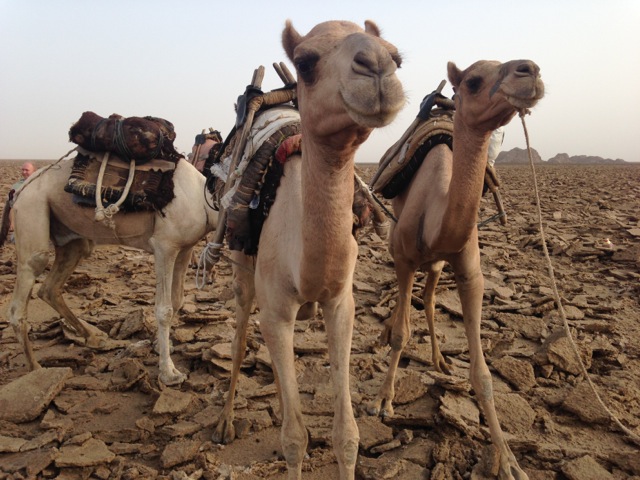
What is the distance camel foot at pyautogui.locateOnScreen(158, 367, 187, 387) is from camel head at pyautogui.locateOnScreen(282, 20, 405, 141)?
3.40 metres

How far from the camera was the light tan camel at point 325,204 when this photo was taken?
1.78 m

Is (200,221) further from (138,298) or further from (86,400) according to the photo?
(138,298)

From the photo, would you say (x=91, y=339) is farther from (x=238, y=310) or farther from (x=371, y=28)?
(x=371, y=28)

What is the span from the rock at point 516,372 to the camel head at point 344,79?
3433mm

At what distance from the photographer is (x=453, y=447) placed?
356 cm

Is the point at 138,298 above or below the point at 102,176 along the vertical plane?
below

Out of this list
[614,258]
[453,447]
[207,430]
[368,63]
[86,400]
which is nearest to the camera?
[368,63]

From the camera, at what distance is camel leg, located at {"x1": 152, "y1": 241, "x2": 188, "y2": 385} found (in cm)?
470

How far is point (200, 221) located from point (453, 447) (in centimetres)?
311

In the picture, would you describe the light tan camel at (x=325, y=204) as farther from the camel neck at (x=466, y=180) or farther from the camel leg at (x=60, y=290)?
the camel leg at (x=60, y=290)

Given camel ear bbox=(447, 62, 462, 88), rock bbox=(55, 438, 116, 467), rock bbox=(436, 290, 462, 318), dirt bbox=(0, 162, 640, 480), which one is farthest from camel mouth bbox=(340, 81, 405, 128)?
rock bbox=(436, 290, 462, 318)

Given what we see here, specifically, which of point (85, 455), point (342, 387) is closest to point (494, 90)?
point (342, 387)

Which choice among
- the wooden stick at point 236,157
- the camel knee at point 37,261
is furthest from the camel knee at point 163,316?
the wooden stick at point 236,157

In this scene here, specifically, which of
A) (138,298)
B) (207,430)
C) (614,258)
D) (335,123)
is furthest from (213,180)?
(614,258)
